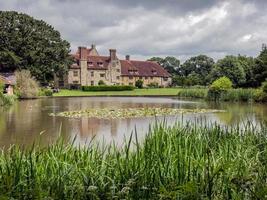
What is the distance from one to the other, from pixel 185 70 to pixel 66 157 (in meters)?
102

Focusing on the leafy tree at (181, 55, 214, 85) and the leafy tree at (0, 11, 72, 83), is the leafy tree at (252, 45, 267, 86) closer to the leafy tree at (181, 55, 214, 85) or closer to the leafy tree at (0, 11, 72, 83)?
the leafy tree at (0, 11, 72, 83)

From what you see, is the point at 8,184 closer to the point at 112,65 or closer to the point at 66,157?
the point at 66,157

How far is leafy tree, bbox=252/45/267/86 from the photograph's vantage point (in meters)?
47.5

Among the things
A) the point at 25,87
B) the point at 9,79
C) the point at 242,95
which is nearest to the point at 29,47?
the point at 9,79

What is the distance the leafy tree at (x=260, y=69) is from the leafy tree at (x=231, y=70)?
358cm

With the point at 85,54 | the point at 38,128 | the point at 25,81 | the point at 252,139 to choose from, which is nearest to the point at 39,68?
the point at 25,81

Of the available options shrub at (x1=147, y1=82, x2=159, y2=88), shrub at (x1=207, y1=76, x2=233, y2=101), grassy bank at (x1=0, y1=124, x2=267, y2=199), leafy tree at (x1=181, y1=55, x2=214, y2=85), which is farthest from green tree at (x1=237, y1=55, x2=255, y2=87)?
grassy bank at (x1=0, y1=124, x2=267, y2=199)

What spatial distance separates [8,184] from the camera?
3.82m

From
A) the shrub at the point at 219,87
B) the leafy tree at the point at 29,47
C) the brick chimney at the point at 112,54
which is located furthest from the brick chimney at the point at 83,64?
the shrub at the point at 219,87

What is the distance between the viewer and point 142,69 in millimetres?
81062

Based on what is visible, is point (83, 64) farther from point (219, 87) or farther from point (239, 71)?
point (219, 87)

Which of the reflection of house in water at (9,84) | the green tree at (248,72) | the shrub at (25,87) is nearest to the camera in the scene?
the reflection of house in water at (9,84)

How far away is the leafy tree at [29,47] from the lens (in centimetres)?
5062

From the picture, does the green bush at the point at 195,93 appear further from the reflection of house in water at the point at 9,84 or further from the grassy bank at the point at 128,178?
the grassy bank at the point at 128,178
